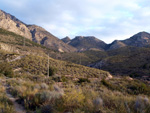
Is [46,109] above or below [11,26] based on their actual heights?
below

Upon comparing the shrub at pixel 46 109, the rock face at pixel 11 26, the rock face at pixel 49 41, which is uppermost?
the rock face at pixel 11 26

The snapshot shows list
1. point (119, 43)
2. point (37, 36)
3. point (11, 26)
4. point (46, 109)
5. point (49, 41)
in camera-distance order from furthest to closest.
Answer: point (37, 36) → point (119, 43) → point (49, 41) → point (11, 26) → point (46, 109)

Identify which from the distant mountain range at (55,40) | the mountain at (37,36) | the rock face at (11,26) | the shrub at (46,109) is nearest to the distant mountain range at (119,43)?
the distant mountain range at (55,40)

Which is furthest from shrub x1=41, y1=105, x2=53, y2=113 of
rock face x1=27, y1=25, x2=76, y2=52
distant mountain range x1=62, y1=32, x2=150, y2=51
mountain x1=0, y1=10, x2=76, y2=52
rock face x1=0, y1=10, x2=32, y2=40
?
distant mountain range x1=62, y1=32, x2=150, y2=51

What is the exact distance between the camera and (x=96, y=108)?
4434 millimetres

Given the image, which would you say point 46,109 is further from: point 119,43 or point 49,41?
point 119,43

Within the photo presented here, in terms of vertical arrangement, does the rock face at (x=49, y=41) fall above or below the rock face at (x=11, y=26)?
below

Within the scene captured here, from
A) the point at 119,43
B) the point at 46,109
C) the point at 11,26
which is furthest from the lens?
the point at 119,43

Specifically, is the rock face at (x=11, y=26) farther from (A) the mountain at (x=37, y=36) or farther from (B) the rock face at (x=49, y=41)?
(B) the rock face at (x=49, y=41)

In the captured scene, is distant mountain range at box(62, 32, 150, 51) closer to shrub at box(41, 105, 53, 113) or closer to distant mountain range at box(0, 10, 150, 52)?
distant mountain range at box(0, 10, 150, 52)

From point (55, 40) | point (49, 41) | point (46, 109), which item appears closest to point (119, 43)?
point (55, 40)

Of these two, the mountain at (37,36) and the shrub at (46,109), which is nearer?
the shrub at (46,109)

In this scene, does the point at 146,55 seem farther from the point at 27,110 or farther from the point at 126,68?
the point at 27,110

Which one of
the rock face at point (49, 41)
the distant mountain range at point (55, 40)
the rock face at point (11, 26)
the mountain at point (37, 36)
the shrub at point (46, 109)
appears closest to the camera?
the shrub at point (46, 109)
